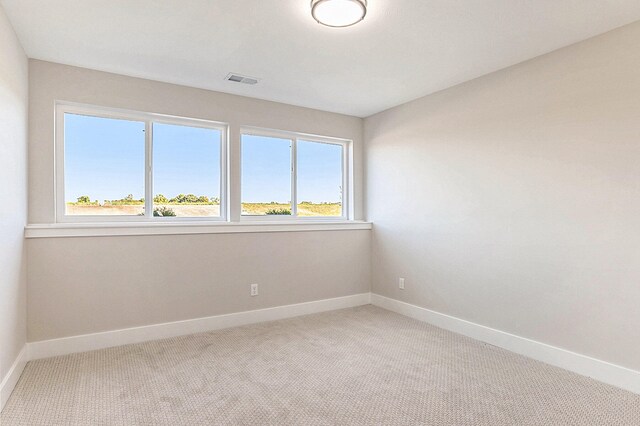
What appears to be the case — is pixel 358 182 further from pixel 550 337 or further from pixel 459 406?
pixel 459 406

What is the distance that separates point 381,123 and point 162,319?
10.4 ft

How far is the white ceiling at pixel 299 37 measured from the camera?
7.00 feet

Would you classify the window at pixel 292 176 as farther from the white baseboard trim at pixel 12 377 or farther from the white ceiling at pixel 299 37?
the white baseboard trim at pixel 12 377

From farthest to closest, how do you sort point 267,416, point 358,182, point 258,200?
point 358,182 → point 258,200 → point 267,416

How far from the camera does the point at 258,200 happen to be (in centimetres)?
396

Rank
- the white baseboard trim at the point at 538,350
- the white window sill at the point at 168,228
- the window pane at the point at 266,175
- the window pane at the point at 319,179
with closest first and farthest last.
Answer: the white baseboard trim at the point at 538,350 < the white window sill at the point at 168,228 < the window pane at the point at 266,175 < the window pane at the point at 319,179

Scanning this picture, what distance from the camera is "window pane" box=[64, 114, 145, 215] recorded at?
3.08 m

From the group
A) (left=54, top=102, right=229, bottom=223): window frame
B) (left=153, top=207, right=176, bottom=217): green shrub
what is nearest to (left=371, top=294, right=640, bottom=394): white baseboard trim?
(left=54, top=102, right=229, bottom=223): window frame

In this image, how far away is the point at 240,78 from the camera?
3.24 metres

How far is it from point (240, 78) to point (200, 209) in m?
1.34

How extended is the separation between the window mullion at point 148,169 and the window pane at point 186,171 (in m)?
0.04

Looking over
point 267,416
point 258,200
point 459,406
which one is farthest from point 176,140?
point 459,406

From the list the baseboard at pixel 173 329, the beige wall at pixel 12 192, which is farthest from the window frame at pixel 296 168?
the beige wall at pixel 12 192

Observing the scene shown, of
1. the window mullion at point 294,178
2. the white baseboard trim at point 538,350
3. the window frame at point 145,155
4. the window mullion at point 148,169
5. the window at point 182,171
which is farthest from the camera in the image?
the window mullion at point 294,178
